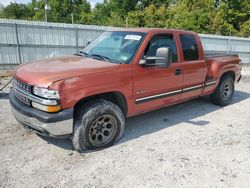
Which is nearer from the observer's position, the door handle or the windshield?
the windshield

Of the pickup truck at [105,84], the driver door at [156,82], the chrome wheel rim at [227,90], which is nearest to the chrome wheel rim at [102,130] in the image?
the pickup truck at [105,84]

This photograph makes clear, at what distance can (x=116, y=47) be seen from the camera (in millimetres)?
4445

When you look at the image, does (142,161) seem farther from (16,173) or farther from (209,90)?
(209,90)

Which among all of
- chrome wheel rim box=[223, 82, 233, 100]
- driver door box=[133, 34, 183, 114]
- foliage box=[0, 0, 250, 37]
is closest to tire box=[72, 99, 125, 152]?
driver door box=[133, 34, 183, 114]

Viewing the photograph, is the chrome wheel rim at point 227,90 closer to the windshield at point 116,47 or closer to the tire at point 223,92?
the tire at point 223,92

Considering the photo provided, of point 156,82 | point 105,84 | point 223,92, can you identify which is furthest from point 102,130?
point 223,92

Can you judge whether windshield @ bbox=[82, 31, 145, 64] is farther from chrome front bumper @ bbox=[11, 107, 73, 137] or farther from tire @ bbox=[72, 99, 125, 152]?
chrome front bumper @ bbox=[11, 107, 73, 137]

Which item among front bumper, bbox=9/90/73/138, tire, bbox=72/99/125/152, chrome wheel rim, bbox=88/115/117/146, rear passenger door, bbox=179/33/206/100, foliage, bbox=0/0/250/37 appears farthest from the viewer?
foliage, bbox=0/0/250/37

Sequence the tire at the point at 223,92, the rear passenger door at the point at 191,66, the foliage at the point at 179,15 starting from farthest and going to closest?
the foliage at the point at 179,15
the tire at the point at 223,92
the rear passenger door at the point at 191,66

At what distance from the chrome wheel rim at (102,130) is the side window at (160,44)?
53.3 inches

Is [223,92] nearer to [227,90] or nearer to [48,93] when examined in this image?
[227,90]

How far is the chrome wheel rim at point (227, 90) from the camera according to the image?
6562 millimetres

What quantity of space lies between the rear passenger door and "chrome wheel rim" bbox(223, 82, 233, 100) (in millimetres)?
1280

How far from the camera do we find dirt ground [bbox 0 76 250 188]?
126 inches
